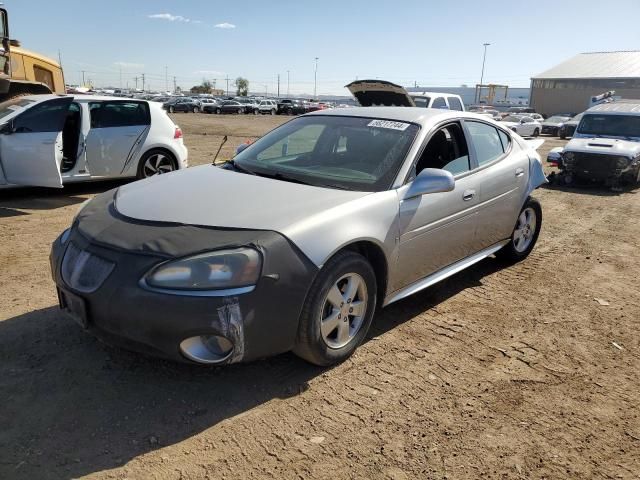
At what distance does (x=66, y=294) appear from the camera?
2812mm

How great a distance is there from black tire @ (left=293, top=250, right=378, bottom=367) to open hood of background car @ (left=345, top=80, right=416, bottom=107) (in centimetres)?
833

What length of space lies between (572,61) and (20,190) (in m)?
75.3

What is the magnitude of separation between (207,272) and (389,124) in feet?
6.78

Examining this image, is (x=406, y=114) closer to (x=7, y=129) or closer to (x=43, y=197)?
(x=7, y=129)

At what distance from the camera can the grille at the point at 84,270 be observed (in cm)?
265

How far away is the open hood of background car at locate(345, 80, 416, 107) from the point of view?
37.0 ft

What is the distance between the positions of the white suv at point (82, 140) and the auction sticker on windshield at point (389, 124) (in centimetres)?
489

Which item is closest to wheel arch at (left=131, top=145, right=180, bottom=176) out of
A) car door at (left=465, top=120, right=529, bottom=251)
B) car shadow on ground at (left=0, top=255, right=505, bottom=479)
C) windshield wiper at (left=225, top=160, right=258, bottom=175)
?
windshield wiper at (left=225, top=160, right=258, bottom=175)

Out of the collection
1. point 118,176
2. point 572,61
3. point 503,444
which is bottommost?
point 503,444

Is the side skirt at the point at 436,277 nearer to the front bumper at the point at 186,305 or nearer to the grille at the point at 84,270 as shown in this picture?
the front bumper at the point at 186,305

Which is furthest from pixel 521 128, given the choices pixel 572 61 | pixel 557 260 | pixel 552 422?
pixel 572 61

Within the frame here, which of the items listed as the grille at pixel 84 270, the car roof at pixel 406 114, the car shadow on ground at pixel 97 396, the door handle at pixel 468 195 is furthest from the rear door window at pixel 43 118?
the door handle at pixel 468 195

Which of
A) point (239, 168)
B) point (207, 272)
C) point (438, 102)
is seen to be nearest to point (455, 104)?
point (438, 102)

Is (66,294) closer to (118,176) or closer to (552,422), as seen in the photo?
(552,422)
